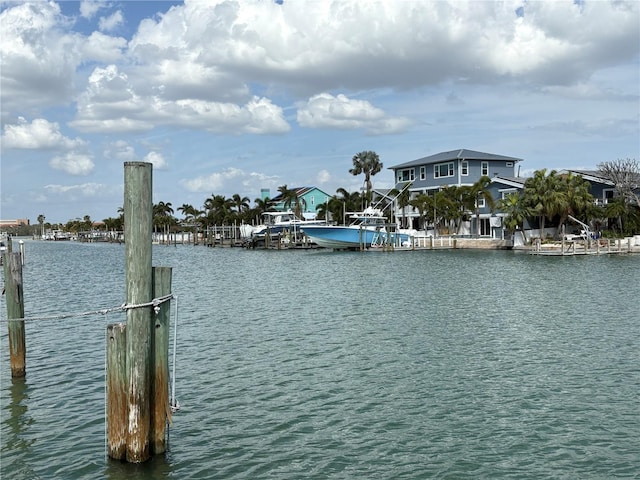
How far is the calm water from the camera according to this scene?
32.7 feet

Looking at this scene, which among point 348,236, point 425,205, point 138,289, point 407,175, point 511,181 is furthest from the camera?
point 407,175

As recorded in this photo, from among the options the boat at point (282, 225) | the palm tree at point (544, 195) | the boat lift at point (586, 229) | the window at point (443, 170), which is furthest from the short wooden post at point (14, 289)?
the window at point (443, 170)

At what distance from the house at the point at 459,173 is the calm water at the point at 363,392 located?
175ft

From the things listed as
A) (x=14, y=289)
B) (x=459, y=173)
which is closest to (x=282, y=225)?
(x=459, y=173)

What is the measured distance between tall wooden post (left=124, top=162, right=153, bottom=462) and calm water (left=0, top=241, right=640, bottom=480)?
3.69ft

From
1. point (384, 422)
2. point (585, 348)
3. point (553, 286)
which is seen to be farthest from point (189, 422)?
point (553, 286)

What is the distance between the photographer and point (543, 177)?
67.2 m

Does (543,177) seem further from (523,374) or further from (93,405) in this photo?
(93,405)

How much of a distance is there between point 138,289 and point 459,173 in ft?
262

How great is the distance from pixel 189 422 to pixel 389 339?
8891mm

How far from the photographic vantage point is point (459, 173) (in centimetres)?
8519

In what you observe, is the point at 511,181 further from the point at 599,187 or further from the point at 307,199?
the point at 307,199

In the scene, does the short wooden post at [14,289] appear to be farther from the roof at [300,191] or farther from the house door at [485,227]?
the roof at [300,191]

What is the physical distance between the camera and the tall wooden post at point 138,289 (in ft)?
28.6
